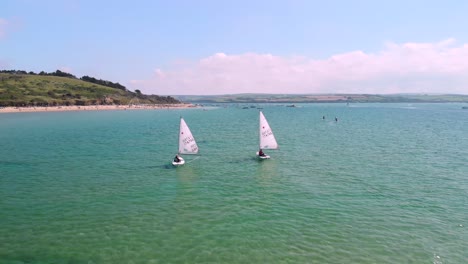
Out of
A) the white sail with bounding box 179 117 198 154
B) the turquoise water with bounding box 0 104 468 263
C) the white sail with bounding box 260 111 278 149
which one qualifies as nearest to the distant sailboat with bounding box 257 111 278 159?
the white sail with bounding box 260 111 278 149

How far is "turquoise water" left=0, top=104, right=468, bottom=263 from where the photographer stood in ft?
84.9

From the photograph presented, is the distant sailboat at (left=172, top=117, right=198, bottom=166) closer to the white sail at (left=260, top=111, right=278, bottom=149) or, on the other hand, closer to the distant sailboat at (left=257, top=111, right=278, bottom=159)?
the distant sailboat at (left=257, top=111, right=278, bottom=159)

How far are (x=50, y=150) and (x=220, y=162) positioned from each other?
35.6 meters

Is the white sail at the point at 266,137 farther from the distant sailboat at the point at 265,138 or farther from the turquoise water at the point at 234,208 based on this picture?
the turquoise water at the point at 234,208

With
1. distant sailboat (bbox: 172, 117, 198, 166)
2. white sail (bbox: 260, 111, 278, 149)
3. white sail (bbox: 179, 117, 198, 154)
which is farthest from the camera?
white sail (bbox: 260, 111, 278, 149)

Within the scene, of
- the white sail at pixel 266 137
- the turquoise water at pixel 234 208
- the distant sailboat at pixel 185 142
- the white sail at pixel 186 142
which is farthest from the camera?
the white sail at pixel 266 137

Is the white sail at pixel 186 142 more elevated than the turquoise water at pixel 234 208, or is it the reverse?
the white sail at pixel 186 142

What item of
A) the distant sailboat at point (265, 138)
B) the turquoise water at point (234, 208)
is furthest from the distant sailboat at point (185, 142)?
the distant sailboat at point (265, 138)

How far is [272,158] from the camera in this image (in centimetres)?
6128

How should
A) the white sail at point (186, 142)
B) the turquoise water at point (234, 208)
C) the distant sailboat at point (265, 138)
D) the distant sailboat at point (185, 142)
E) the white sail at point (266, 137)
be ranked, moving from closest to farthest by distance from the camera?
1. the turquoise water at point (234, 208)
2. the distant sailboat at point (185, 142)
3. the white sail at point (186, 142)
4. the distant sailboat at point (265, 138)
5. the white sail at point (266, 137)

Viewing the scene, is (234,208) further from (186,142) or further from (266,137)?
(266,137)

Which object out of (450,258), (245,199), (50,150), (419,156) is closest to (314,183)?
(245,199)

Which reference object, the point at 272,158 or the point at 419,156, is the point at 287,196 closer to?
the point at 272,158

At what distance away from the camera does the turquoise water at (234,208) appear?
25.9 meters
